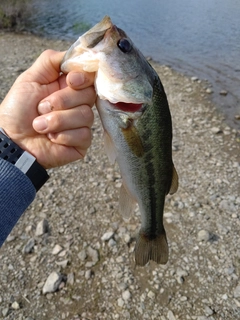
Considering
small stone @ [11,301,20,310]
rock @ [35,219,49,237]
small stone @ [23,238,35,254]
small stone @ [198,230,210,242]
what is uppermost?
small stone @ [11,301,20,310]

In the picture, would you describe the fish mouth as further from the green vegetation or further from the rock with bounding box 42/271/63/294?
the green vegetation

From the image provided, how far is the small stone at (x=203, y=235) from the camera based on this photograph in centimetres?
455

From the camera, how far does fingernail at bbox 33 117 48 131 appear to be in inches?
84.2

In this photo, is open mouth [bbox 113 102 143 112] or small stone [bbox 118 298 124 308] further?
→ small stone [bbox 118 298 124 308]

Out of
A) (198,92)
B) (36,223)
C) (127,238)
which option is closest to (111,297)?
(127,238)

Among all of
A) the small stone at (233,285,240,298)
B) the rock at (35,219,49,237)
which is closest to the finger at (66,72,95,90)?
the rock at (35,219,49,237)

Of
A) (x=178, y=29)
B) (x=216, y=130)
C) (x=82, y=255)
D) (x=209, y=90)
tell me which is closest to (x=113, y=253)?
(x=82, y=255)

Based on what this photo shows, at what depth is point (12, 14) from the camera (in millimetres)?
19422

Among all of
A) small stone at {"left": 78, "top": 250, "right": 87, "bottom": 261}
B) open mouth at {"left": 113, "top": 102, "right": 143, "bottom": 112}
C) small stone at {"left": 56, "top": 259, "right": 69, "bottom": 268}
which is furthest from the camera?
small stone at {"left": 78, "top": 250, "right": 87, "bottom": 261}

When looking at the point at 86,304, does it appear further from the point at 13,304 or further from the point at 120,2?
the point at 120,2

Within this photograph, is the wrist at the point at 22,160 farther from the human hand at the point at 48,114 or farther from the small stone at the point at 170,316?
the small stone at the point at 170,316

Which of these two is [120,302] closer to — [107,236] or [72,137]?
[107,236]

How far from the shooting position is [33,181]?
2234 millimetres

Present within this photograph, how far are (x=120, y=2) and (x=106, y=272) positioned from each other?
2378cm
